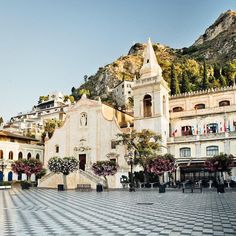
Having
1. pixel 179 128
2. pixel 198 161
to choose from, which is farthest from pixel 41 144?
pixel 198 161

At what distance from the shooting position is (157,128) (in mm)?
48938

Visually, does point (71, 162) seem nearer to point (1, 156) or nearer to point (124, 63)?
point (1, 156)

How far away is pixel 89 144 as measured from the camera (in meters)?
54.8

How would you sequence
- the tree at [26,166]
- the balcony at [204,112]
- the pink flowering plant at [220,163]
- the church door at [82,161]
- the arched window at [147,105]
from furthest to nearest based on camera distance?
1. the church door at [82,161]
2. the arched window at [147,105]
3. the balcony at [204,112]
4. the tree at [26,166]
5. the pink flowering plant at [220,163]

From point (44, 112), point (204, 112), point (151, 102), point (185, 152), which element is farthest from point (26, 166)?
point (44, 112)

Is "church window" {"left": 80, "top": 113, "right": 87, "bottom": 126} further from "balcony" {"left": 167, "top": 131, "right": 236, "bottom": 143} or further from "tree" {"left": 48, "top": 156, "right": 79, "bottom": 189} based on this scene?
"balcony" {"left": 167, "top": 131, "right": 236, "bottom": 143}

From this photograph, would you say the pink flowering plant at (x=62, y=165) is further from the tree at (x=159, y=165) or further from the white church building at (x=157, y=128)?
the tree at (x=159, y=165)

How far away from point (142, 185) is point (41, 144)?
3250 cm

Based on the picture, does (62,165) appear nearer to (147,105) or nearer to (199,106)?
(147,105)

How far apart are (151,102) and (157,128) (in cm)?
505

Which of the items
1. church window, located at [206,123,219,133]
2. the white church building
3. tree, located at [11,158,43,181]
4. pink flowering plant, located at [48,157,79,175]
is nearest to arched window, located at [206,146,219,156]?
the white church building

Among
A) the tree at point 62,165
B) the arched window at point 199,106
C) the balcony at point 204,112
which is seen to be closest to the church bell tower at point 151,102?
the balcony at point 204,112

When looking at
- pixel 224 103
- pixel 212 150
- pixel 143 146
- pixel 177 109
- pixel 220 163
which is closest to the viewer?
pixel 220 163

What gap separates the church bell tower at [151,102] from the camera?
49.6 metres
